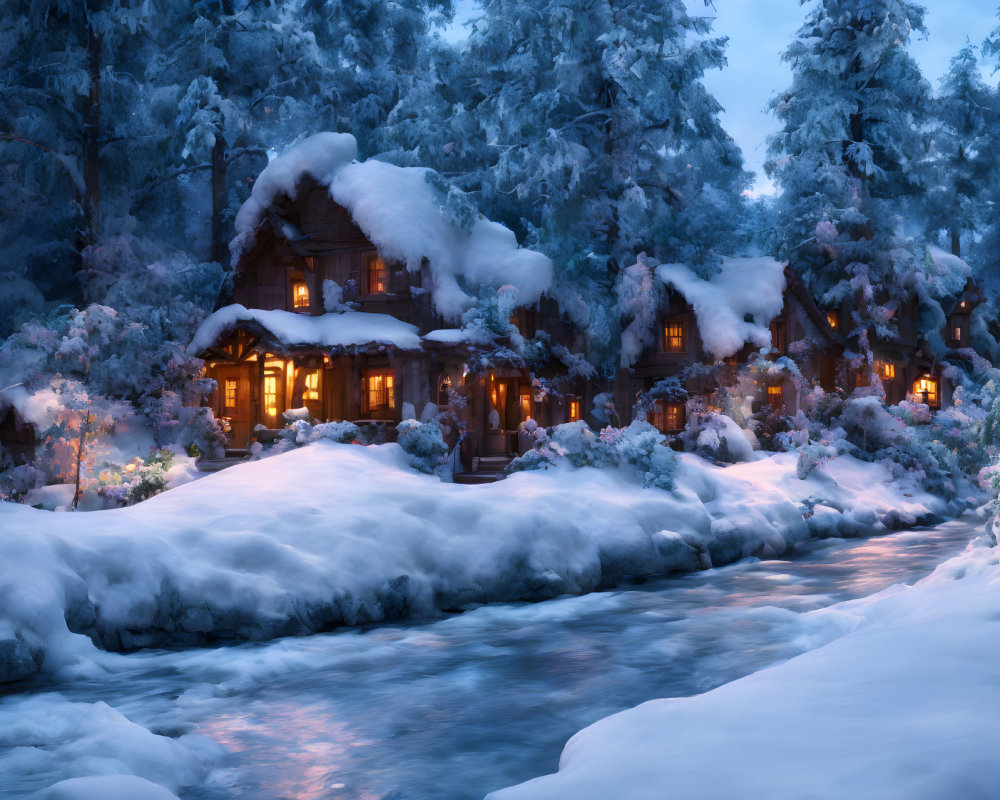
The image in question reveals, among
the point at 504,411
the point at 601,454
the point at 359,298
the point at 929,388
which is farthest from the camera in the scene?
the point at 929,388

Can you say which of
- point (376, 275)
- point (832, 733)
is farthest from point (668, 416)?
point (832, 733)

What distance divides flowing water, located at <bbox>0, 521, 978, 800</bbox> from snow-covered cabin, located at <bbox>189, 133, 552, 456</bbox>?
11.8 metres

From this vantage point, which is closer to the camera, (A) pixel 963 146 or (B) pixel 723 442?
(B) pixel 723 442

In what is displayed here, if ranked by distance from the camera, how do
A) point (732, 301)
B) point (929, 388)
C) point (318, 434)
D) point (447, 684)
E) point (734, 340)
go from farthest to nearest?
point (929, 388), point (732, 301), point (734, 340), point (318, 434), point (447, 684)

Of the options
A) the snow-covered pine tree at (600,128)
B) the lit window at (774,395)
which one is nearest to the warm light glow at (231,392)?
the snow-covered pine tree at (600,128)

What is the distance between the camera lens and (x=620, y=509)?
1741 cm

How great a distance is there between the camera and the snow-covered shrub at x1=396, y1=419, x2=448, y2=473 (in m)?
19.1

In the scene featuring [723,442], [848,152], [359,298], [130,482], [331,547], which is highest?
[848,152]

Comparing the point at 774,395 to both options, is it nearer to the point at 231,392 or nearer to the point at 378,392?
the point at 378,392

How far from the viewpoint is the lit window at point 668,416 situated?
1250 inches

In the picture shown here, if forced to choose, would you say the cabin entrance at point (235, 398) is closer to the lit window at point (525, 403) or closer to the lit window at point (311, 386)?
the lit window at point (311, 386)

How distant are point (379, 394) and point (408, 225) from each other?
4999 mm

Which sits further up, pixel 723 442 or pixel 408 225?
pixel 408 225

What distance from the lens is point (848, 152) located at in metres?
32.0
